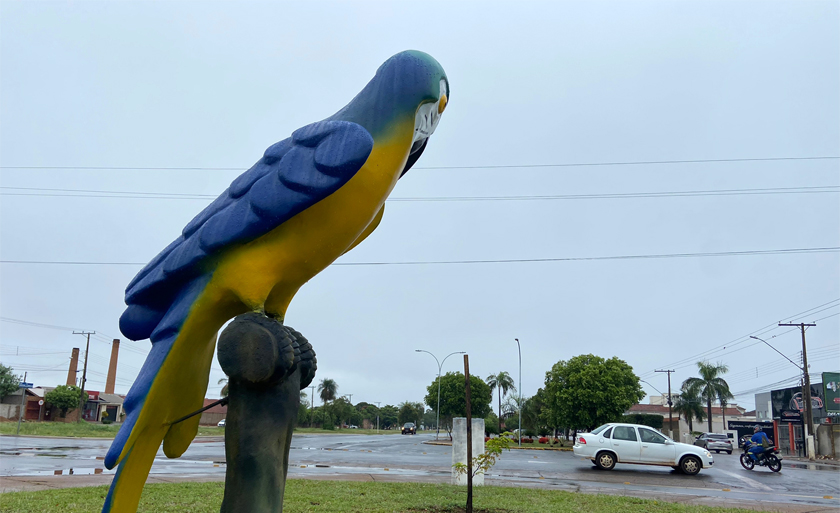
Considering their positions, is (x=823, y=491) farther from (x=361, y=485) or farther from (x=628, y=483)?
(x=361, y=485)

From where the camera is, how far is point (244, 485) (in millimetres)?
3057

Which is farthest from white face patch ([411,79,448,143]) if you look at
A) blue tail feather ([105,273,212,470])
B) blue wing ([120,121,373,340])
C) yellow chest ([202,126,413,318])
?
blue tail feather ([105,273,212,470])

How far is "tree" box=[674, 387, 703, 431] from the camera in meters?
47.7

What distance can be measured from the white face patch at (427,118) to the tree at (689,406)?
5061 cm

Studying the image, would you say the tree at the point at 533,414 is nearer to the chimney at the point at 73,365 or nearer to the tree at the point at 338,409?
the tree at the point at 338,409

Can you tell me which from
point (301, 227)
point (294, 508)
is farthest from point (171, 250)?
point (294, 508)

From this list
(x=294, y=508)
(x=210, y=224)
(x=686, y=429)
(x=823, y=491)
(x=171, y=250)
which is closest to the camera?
(x=210, y=224)

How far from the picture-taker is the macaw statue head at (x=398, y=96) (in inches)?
137

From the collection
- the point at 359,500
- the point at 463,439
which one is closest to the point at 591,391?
the point at 463,439

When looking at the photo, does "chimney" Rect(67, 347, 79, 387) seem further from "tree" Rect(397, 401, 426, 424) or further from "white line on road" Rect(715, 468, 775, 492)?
"white line on road" Rect(715, 468, 775, 492)

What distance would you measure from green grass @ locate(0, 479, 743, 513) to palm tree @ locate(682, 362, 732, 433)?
4494 cm

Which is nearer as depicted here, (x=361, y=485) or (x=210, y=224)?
(x=210, y=224)

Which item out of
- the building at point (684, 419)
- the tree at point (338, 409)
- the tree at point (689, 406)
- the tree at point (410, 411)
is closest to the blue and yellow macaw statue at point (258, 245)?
the building at point (684, 419)

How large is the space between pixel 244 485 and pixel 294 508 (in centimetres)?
458
